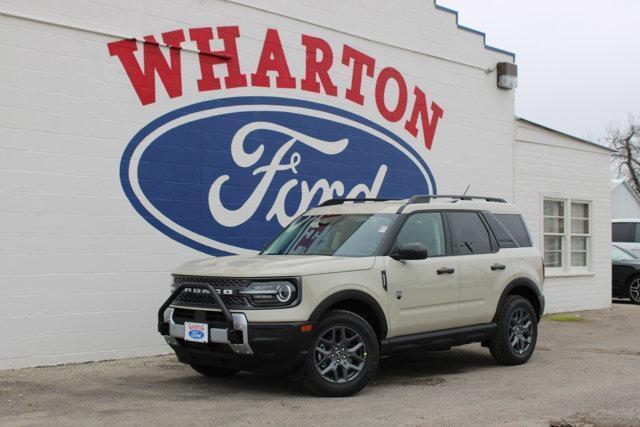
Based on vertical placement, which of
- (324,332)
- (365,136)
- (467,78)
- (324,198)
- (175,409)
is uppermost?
(467,78)

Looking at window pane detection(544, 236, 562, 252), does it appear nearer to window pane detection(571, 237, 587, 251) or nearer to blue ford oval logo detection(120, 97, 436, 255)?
window pane detection(571, 237, 587, 251)

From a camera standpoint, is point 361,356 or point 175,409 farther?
point 361,356

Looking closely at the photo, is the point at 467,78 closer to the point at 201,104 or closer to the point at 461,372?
the point at 201,104

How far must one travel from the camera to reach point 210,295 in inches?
295

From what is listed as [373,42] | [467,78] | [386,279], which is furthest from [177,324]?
[467,78]

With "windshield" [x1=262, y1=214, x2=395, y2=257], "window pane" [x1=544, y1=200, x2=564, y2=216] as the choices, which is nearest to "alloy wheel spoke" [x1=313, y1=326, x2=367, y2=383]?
"windshield" [x1=262, y1=214, x2=395, y2=257]

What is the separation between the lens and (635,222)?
2100 centimetres

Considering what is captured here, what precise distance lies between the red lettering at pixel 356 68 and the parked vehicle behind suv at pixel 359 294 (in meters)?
3.59

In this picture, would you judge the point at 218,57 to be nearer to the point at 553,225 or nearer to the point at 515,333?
the point at 515,333

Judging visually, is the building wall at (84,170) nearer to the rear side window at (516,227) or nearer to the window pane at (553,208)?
the rear side window at (516,227)

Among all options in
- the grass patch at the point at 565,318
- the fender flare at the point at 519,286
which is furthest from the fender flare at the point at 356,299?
the grass patch at the point at 565,318

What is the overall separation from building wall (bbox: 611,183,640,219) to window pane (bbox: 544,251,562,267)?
24.2 m

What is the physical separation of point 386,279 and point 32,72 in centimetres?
478

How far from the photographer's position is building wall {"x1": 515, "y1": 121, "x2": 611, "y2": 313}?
15.8 metres
